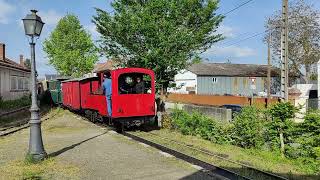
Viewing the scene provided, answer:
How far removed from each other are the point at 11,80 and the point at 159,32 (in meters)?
22.5

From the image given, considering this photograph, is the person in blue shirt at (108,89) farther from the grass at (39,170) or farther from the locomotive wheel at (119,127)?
the grass at (39,170)

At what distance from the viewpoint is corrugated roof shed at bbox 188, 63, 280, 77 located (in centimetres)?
6186

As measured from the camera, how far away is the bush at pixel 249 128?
13.2 metres

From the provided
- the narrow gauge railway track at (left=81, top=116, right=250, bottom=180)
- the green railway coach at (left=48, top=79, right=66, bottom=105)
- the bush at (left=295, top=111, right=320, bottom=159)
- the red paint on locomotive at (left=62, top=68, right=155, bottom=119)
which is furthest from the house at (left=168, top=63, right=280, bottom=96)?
the bush at (left=295, top=111, right=320, bottom=159)

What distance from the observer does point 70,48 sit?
55062 millimetres

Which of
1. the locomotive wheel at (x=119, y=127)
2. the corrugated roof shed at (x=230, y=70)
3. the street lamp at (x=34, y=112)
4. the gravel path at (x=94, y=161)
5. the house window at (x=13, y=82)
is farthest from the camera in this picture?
the corrugated roof shed at (x=230, y=70)

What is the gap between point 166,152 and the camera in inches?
505

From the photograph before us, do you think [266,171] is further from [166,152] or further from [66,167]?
[66,167]

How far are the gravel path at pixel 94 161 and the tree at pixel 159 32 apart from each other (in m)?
5.27

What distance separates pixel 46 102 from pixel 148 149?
36.4 meters

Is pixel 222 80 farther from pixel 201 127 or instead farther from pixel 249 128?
pixel 249 128

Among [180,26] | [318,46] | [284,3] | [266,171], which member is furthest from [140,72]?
[318,46]

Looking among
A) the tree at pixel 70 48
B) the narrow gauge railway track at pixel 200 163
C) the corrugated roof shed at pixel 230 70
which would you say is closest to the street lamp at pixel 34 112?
the narrow gauge railway track at pixel 200 163

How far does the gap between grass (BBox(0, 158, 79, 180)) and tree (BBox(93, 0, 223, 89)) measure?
992cm
